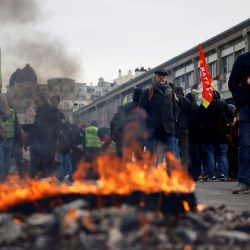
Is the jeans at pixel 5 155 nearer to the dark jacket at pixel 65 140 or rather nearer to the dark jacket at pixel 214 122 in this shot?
the dark jacket at pixel 65 140

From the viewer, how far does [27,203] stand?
15.7 ft

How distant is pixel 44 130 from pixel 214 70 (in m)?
32.1

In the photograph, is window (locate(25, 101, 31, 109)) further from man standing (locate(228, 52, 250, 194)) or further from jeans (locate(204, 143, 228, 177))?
man standing (locate(228, 52, 250, 194))

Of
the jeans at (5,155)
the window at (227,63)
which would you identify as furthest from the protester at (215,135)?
the window at (227,63)

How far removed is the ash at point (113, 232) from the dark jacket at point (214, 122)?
932cm

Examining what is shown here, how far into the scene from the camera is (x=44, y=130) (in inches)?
457

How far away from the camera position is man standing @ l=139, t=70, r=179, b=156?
9.96m

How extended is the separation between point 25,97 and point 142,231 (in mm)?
12645

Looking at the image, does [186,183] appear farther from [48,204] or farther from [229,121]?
[229,121]

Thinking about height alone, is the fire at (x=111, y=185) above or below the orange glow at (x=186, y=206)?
above

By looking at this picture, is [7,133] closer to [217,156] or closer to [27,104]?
[27,104]

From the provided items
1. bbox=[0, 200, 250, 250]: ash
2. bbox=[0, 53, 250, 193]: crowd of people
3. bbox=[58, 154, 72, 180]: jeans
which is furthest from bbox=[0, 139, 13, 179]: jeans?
bbox=[0, 200, 250, 250]: ash

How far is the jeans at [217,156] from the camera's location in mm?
13633

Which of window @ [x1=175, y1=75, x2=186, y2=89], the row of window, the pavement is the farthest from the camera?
window @ [x1=175, y1=75, x2=186, y2=89]
